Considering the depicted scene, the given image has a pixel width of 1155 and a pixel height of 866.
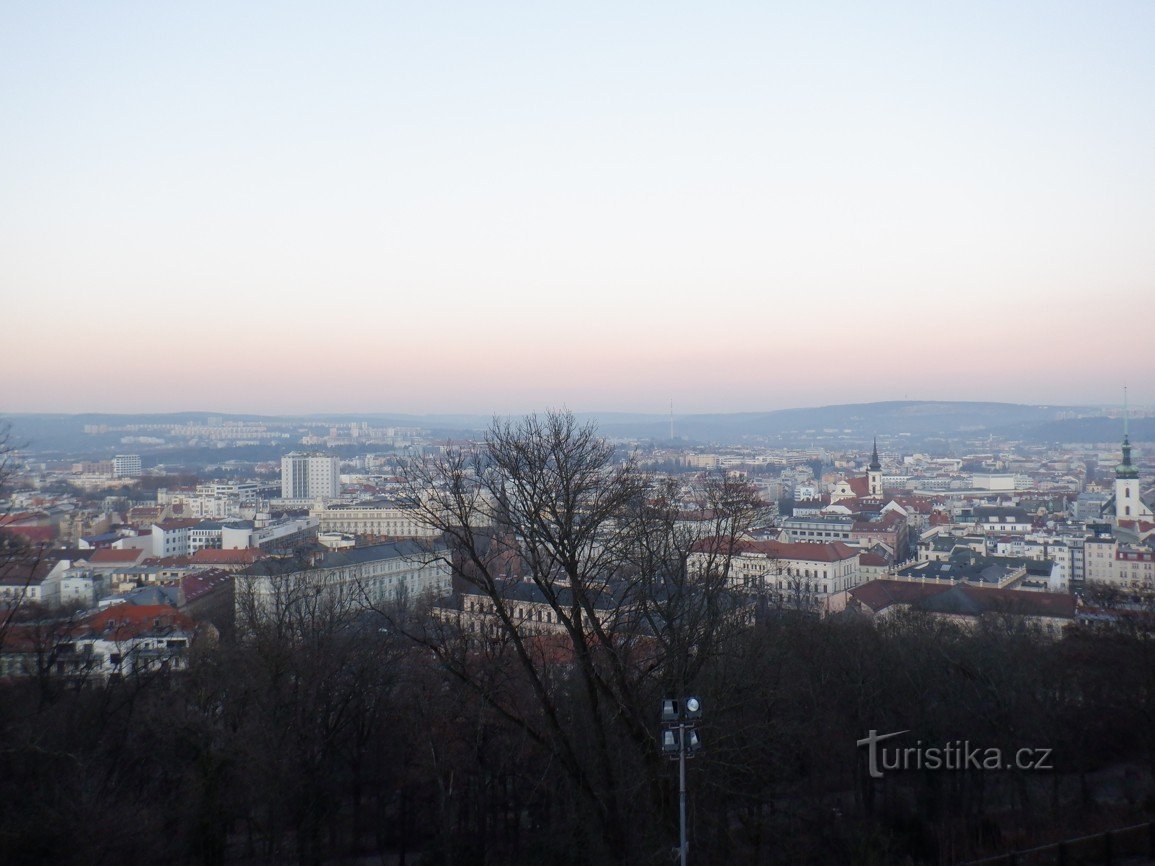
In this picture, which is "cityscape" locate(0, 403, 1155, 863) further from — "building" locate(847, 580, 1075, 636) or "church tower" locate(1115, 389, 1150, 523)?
"church tower" locate(1115, 389, 1150, 523)

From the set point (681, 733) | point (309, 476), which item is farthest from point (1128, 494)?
point (309, 476)

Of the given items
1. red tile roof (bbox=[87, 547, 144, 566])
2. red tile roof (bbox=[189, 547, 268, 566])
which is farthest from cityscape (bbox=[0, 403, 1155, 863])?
red tile roof (bbox=[189, 547, 268, 566])

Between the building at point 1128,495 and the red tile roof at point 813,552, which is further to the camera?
the building at point 1128,495

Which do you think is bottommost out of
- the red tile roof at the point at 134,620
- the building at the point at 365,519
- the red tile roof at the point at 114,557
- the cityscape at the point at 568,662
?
the building at the point at 365,519

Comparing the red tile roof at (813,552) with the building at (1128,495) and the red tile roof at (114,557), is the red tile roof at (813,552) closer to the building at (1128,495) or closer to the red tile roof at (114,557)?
the building at (1128,495)

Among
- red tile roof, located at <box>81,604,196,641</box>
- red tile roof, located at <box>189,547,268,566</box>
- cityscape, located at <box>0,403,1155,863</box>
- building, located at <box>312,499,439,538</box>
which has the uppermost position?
cityscape, located at <box>0,403,1155,863</box>

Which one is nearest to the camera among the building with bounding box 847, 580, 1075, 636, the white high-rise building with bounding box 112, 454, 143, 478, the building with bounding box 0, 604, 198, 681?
the building with bounding box 0, 604, 198, 681

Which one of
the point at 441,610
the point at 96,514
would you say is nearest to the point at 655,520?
the point at 441,610

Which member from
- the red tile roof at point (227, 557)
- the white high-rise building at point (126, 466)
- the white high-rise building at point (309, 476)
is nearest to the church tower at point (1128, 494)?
the red tile roof at point (227, 557)
